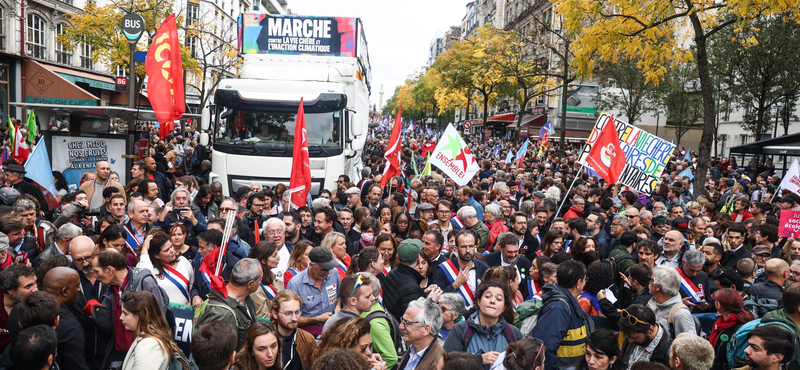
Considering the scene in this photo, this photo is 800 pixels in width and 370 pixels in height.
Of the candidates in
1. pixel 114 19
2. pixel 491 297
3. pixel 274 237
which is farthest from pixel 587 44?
pixel 114 19

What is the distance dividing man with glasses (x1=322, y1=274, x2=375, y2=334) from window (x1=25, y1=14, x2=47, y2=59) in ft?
109

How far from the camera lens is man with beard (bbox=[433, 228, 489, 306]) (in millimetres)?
5809

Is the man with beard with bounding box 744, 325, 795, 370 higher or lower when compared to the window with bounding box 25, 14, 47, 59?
lower

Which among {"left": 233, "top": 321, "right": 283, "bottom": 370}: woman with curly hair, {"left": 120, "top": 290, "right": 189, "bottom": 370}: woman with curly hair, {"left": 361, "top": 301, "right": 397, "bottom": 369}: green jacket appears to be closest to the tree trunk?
{"left": 361, "top": 301, "right": 397, "bottom": 369}: green jacket

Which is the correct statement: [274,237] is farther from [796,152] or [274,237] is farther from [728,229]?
[796,152]

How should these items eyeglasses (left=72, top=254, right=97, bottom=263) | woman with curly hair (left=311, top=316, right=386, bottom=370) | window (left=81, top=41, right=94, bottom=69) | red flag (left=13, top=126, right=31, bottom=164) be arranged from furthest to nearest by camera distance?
1. window (left=81, top=41, right=94, bottom=69)
2. red flag (left=13, top=126, right=31, bottom=164)
3. eyeglasses (left=72, top=254, right=97, bottom=263)
4. woman with curly hair (left=311, top=316, right=386, bottom=370)

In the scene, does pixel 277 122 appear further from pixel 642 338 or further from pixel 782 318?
pixel 782 318

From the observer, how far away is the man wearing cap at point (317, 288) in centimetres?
518

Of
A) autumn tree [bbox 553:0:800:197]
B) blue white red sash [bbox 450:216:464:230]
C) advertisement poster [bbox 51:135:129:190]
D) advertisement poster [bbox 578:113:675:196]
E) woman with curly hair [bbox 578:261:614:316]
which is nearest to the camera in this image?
woman with curly hair [bbox 578:261:614:316]

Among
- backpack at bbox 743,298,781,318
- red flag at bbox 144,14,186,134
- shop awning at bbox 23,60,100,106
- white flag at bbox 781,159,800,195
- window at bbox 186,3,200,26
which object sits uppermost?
window at bbox 186,3,200,26

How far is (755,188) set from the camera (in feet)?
47.6

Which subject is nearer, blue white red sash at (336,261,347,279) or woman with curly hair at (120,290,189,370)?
woman with curly hair at (120,290,189,370)

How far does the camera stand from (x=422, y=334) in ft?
13.3

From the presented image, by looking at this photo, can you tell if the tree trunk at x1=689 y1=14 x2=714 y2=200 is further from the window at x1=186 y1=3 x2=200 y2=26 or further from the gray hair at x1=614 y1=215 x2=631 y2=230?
the window at x1=186 y1=3 x2=200 y2=26
